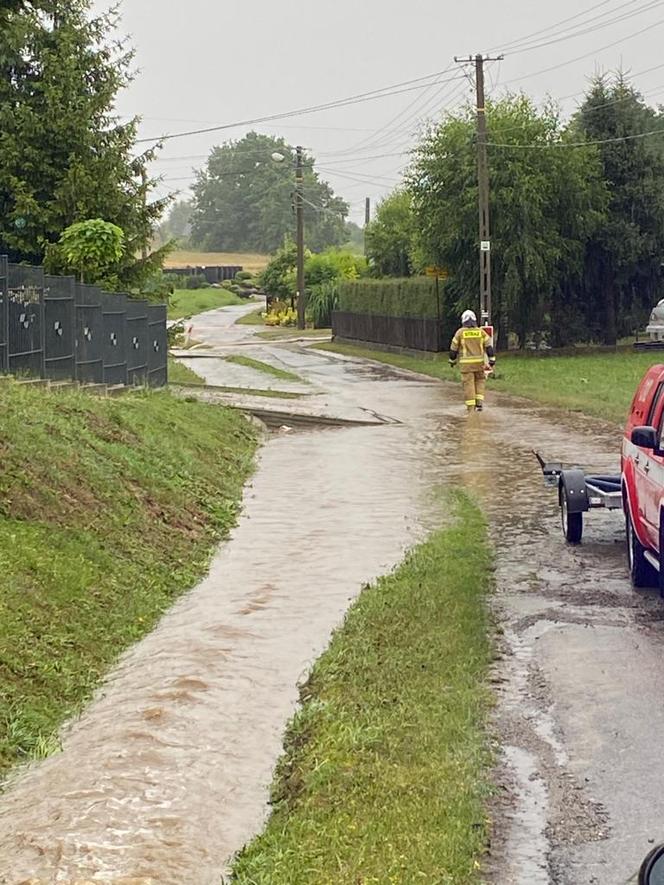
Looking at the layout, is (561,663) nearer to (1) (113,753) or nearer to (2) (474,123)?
(1) (113,753)

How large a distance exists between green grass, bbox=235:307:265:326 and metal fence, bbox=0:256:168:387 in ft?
195

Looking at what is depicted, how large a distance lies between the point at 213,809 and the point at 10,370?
→ 14479mm

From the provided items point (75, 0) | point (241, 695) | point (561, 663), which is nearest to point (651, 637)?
point (561, 663)

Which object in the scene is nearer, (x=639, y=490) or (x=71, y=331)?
(x=639, y=490)

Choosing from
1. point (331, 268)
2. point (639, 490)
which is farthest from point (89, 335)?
point (331, 268)

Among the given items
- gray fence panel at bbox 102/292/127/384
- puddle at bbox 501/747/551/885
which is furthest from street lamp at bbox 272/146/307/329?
puddle at bbox 501/747/551/885

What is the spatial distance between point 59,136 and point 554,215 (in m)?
20.8

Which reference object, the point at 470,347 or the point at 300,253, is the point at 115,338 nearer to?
the point at 470,347

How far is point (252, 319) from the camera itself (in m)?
95.9

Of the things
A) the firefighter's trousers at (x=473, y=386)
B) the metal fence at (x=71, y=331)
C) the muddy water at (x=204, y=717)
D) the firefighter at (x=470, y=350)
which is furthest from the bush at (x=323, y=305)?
the muddy water at (x=204, y=717)

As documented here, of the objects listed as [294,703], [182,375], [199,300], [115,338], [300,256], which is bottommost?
[294,703]

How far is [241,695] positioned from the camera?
365 inches

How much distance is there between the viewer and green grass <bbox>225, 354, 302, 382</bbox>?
135 ft

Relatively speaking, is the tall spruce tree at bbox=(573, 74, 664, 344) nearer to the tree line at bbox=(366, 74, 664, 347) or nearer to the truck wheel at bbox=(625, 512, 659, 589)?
the tree line at bbox=(366, 74, 664, 347)
